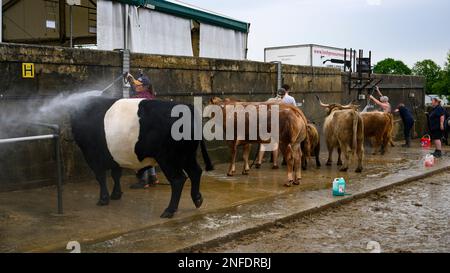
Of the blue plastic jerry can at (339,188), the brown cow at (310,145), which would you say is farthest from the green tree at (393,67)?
the blue plastic jerry can at (339,188)

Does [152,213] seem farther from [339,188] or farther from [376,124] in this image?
[376,124]

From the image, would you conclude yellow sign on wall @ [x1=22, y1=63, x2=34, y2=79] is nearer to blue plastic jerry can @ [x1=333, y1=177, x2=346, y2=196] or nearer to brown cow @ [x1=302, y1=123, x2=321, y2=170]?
blue plastic jerry can @ [x1=333, y1=177, x2=346, y2=196]

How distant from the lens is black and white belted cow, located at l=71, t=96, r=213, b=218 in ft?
23.3

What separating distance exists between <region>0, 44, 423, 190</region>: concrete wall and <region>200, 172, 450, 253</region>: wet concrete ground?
4.07 meters

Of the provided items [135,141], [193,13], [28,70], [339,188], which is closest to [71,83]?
[28,70]

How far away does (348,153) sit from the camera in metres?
11.9

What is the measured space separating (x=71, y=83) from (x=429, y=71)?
53463mm

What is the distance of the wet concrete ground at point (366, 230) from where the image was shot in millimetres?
6148

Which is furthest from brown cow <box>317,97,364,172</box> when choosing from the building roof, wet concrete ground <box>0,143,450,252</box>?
the building roof

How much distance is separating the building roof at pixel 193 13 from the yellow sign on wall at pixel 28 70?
13.7ft

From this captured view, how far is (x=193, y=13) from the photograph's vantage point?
47.3 feet
